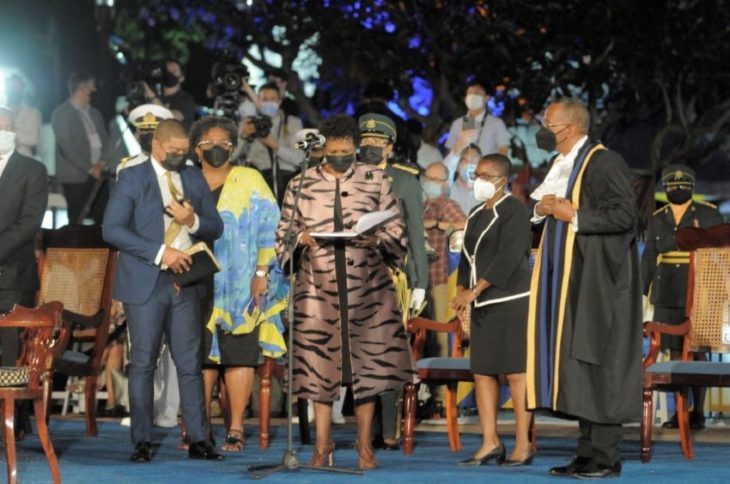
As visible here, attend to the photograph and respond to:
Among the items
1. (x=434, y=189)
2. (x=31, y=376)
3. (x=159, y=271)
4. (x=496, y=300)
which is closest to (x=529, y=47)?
(x=434, y=189)

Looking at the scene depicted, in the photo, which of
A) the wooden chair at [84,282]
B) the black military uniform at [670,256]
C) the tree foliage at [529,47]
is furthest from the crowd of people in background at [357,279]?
the tree foliage at [529,47]

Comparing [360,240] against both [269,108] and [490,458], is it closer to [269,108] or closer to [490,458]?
[490,458]

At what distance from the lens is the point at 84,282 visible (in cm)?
1320

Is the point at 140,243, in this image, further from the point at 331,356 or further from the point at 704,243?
the point at 704,243

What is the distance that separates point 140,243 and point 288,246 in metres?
1.07

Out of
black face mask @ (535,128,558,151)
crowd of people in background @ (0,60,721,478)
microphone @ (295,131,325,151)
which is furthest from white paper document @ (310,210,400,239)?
black face mask @ (535,128,558,151)

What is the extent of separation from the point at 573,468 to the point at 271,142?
5.81 m

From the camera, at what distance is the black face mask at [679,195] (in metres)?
14.7

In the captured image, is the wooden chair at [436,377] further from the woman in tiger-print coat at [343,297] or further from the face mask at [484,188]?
the woman in tiger-print coat at [343,297]

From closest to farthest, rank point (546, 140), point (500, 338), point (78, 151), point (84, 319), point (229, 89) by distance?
point (500, 338) < point (546, 140) < point (84, 319) < point (229, 89) < point (78, 151)

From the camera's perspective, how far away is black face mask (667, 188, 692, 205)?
48.2ft

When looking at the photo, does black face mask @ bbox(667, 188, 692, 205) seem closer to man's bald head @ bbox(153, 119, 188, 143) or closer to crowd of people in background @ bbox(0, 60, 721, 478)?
crowd of people in background @ bbox(0, 60, 721, 478)

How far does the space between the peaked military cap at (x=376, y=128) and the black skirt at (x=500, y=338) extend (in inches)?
65.2

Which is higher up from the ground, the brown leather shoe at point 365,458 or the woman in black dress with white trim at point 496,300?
the woman in black dress with white trim at point 496,300
